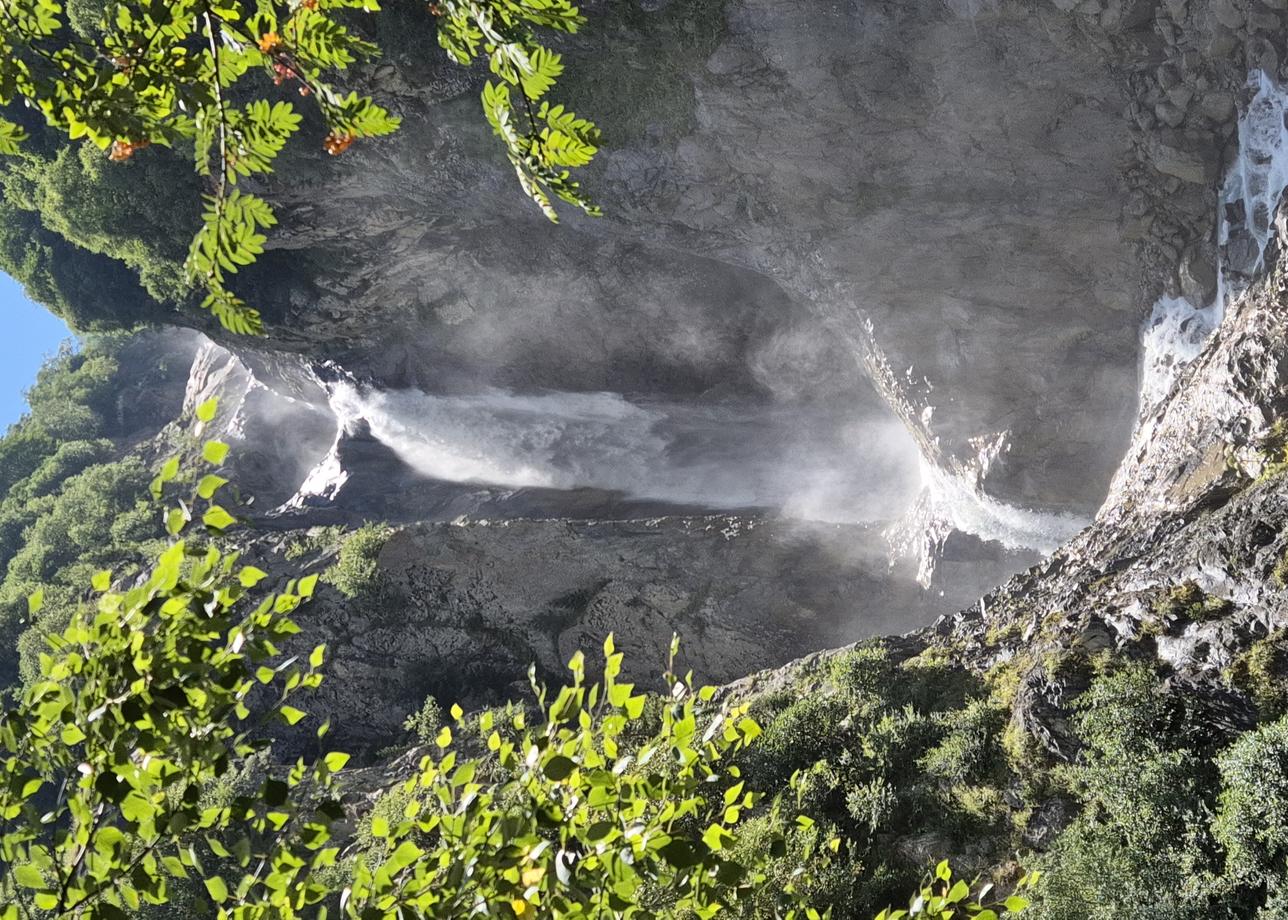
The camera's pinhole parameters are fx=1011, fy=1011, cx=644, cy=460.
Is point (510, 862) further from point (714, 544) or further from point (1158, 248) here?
point (714, 544)

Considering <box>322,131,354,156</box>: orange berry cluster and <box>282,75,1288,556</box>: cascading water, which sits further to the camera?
<box>282,75,1288,556</box>: cascading water

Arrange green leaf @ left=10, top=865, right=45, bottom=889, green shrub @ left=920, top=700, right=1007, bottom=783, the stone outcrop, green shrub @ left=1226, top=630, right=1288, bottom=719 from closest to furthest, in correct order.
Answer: green leaf @ left=10, top=865, right=45, bottom=889 < green shrub @ left=1226, top=630, right=1288, bottom=719 < green shrub @ left=920, top=700, right=1007, bottom=783 < the stone outcrop

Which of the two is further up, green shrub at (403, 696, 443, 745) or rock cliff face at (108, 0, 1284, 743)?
rock cliff face at (108, 0, 1284, 743)

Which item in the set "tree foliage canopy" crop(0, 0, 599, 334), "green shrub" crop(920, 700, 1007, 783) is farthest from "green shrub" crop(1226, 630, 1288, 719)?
"tree foliage canopy" crop(0, 0, 599, 334)

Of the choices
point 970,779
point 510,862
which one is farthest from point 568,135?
point 970,779

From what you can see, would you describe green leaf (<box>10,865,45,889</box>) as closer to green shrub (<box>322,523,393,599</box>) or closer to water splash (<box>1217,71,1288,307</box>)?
water splash (<box>1217,71,1288,307</box>)

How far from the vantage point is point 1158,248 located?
47.3 feet

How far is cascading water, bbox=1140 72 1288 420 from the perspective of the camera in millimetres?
12133

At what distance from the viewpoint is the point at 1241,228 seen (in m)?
13.0

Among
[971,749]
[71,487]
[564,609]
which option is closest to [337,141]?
[971,749]

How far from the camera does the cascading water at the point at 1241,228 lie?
39.8ft

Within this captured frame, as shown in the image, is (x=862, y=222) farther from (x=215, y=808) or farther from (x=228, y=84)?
(x=215, y=808)

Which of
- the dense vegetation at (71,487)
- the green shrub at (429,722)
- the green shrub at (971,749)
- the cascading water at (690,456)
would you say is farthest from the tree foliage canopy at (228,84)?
the dense vegetation at (71,487)

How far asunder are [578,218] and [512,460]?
795cm
